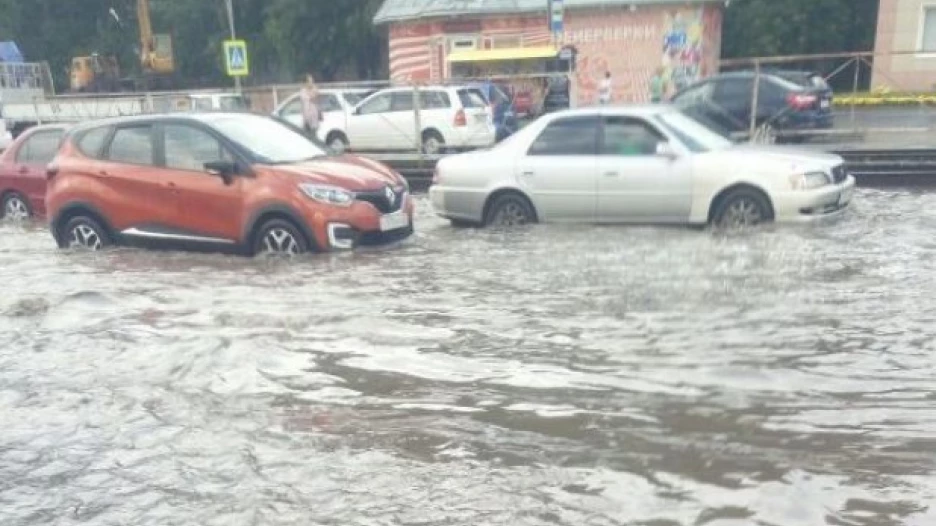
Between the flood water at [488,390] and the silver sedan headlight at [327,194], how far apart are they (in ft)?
1.77

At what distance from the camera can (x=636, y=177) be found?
945 cm

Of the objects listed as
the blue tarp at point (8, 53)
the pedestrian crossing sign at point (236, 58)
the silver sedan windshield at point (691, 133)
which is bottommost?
the silver sedan windshield at point (691, 133)

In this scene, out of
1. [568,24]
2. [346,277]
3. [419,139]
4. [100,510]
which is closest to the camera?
[100,510]

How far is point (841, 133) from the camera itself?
14.6m

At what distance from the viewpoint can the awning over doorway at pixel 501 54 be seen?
2767cm

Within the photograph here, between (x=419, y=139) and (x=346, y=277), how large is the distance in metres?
9.02

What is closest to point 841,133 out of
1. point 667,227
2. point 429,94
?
point 667,227

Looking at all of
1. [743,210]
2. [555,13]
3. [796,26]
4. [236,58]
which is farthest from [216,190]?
[796,26]

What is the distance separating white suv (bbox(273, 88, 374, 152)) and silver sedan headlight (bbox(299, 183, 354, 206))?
411 inches

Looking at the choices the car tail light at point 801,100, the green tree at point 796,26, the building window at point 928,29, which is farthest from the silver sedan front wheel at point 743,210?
the green tree at point 796,26

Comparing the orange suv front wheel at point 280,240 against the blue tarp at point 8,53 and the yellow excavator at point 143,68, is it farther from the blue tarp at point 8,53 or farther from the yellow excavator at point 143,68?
the yellow excavator at point 143,68

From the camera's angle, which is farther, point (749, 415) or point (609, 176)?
point (609, 176)

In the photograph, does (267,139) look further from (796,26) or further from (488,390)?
(796,26)

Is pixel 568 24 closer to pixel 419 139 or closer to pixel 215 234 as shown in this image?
pixel 419 139
